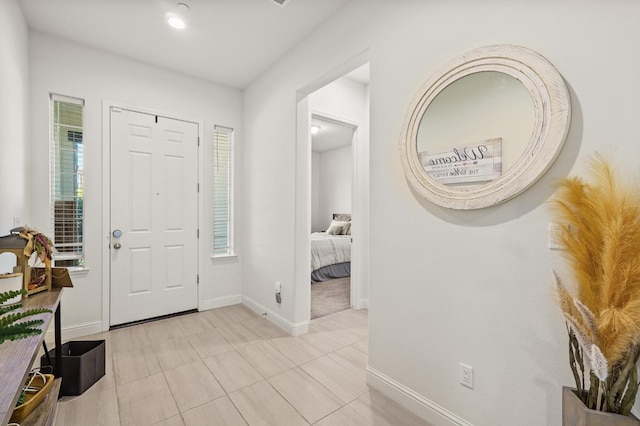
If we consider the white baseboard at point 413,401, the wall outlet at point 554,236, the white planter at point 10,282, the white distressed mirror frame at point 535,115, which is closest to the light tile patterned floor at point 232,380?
the white baseboard at point 413,401

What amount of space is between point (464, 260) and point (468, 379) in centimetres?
62

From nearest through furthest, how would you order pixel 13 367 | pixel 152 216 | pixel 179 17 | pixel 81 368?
1. pixel 13 367
2. pixel 81 368
3. pixel 179 17
4. pixel 152 216

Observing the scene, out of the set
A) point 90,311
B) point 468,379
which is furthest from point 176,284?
point 468,379

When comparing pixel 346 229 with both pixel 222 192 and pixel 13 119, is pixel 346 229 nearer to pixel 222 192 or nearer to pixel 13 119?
pixel 222 192

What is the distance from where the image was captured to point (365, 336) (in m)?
2.81

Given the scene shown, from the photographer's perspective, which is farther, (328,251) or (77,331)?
(328,251)

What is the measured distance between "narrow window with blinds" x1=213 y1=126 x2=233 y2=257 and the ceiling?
0.88 metres

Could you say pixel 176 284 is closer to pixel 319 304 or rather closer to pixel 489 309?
pixel 319 304

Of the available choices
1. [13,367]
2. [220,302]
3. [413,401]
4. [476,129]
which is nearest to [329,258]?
[220,302]

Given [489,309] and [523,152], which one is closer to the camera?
[523,152]

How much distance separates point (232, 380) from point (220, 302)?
1.63 m

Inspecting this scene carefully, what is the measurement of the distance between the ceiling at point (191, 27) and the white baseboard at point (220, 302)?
2.75m

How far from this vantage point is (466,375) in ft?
4.92

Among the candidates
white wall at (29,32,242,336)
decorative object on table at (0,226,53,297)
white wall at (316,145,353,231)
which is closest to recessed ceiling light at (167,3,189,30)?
white wall at (29,32,242,336)
